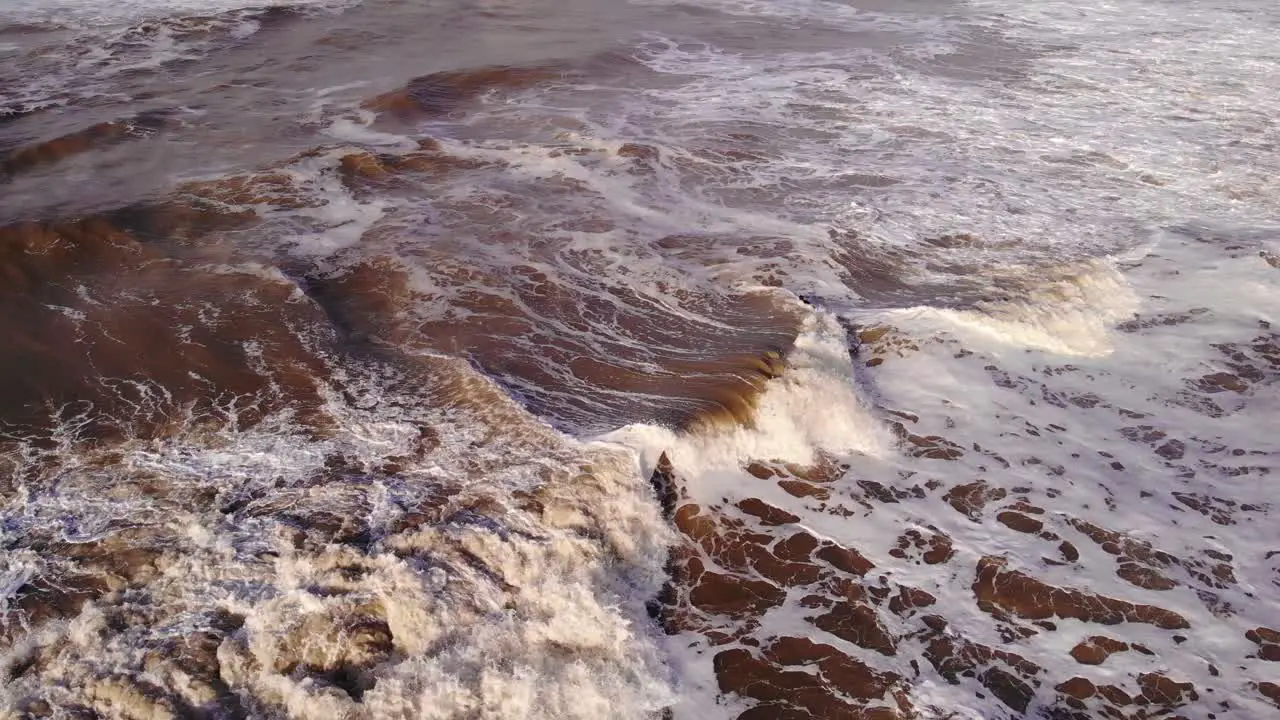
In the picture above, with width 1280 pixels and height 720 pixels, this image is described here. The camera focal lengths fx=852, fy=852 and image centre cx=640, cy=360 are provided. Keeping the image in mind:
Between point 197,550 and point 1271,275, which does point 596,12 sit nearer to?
point 1271,275

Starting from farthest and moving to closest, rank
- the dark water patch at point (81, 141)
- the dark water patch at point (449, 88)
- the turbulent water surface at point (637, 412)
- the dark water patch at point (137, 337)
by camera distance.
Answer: the dark water patch at point (449, 88) → the dark water patch at point (81, 141) → the dark water patch at point (137, 337) → the turbulent water surface at point (637, 412)

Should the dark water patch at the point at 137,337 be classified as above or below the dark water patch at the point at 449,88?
below

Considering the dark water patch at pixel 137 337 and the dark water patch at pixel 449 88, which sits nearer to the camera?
the dark water patch at pixel 137 337

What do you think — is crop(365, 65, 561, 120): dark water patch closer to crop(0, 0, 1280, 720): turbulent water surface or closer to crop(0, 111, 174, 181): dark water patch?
crop(0, 0, 1280, 720): turbulent water surface

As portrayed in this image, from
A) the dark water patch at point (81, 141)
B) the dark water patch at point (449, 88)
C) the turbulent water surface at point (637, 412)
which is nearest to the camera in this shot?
the turbulent water surface at point (637, 412)

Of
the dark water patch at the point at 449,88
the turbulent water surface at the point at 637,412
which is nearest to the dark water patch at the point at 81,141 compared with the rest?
the turbulent water surface at the point at 637,412

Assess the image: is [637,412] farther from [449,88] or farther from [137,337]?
[449,88]

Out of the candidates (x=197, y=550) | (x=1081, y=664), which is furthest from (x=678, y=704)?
(x=197, y=550)

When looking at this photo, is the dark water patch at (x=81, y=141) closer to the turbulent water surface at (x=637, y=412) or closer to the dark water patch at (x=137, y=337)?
the turbulent water surface at (x=637, y=412)
